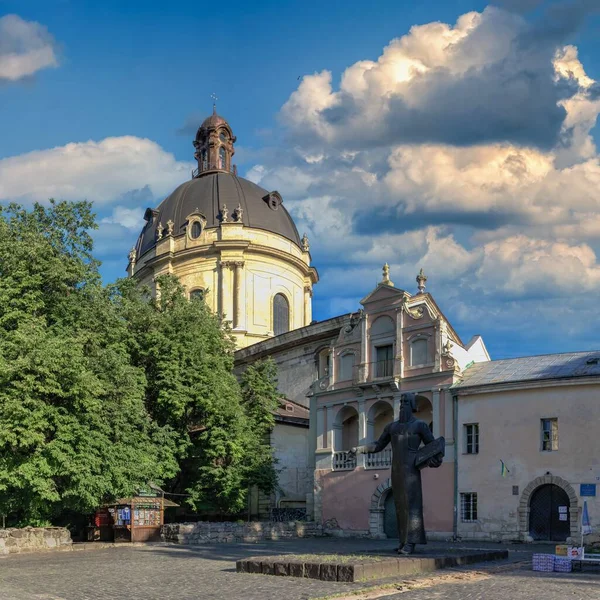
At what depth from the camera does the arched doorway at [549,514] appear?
34.0 meters

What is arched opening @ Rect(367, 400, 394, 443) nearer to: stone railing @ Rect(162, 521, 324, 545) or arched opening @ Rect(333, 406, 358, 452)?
arched opening @ Rect(333, 406, 358, 452)

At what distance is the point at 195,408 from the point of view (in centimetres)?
4031

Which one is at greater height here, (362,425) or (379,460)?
(362,425)

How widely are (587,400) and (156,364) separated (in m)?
18.6

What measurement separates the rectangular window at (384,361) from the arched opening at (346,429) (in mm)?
2350

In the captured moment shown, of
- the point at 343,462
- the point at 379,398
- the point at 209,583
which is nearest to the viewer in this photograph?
the point at 209,583

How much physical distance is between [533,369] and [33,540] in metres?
21.0

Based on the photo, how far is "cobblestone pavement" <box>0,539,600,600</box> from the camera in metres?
15.2

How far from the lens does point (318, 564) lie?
17.3 meters

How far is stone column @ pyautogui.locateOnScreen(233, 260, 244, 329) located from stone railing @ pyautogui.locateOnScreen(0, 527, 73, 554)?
109 ft

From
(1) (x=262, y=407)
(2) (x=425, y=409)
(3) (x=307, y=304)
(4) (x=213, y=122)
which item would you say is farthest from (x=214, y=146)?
(2) (x=425, y=409)

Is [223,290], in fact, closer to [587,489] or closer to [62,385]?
[62,385]

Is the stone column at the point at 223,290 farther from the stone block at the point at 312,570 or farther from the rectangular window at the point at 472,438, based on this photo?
the stone block at the point at 312,570

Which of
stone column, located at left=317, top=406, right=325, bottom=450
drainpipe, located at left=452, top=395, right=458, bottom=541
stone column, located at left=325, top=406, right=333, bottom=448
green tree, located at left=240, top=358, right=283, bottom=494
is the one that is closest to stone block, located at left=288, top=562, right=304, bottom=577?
drainpipe, located at left=452, top=395, right=458, bottom=541
